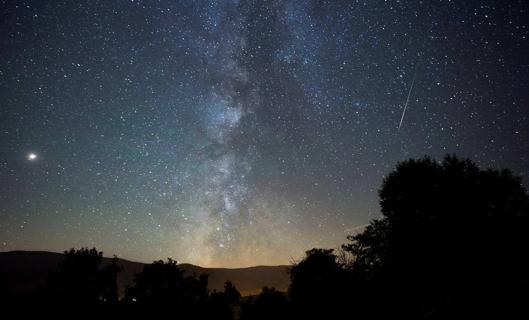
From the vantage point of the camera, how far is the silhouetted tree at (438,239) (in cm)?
1816

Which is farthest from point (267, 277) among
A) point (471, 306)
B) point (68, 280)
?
point (471, 306)

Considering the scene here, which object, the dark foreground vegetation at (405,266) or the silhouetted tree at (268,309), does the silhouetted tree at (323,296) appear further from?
the silhouetted tree at (268,309)

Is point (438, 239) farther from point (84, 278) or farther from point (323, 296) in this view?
point (84, 278)

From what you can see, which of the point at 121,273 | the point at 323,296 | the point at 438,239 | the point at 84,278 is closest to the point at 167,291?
the point at 84,278

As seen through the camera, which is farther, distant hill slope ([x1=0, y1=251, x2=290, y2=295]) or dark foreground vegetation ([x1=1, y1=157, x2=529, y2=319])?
distant hill slope ([x1=0, y1=251, x2=290, y2=295])

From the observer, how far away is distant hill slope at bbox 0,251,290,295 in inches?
3728

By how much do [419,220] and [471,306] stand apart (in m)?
14.1

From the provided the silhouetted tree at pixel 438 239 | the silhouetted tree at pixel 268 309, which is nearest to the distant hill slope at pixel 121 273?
the silhouetted tree at pixel 268 309

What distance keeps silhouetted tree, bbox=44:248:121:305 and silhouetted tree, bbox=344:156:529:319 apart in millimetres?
22425

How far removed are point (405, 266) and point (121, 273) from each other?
134873 mm

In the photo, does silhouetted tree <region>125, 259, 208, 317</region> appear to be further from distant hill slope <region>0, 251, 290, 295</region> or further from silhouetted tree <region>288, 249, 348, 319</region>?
distant hill slope <region>0, 251, 290, 295</region>

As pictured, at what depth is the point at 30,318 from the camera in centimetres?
1827

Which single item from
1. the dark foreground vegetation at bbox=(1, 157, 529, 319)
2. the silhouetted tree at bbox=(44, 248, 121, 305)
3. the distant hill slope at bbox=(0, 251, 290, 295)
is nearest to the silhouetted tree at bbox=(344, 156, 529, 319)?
the dark foreground vegetation at bbox=(1, 157, 529, 319)

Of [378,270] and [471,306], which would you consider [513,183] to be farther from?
[471,306]
